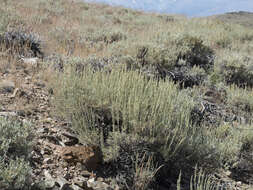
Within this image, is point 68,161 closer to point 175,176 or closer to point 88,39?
point 175,176

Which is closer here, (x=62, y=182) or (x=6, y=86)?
(x=62, y=182)

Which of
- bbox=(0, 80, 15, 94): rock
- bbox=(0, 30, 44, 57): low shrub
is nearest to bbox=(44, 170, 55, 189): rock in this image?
bbox=(0, 80, 15, 94): rock

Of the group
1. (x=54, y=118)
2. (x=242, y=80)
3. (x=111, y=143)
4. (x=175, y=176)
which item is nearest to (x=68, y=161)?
(x=111, y=143)

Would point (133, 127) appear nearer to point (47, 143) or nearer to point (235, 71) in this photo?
point (47, 143)

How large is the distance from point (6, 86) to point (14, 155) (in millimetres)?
1755

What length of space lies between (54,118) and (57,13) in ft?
29.3

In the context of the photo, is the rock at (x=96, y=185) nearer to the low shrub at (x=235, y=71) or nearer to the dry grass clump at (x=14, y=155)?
the dry grass clump at (x=14, y=155)

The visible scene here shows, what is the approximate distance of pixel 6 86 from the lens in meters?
3.48

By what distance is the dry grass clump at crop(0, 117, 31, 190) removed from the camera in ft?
5.69

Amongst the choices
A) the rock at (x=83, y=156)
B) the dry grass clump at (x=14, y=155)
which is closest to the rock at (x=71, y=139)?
the rock at (x=83, y=156)

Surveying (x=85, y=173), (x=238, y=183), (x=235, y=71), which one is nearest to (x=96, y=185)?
(x=85, y=173)

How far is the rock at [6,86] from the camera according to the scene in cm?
341

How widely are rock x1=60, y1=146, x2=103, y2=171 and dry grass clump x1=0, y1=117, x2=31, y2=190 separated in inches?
15.0

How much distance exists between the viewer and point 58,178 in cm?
218
